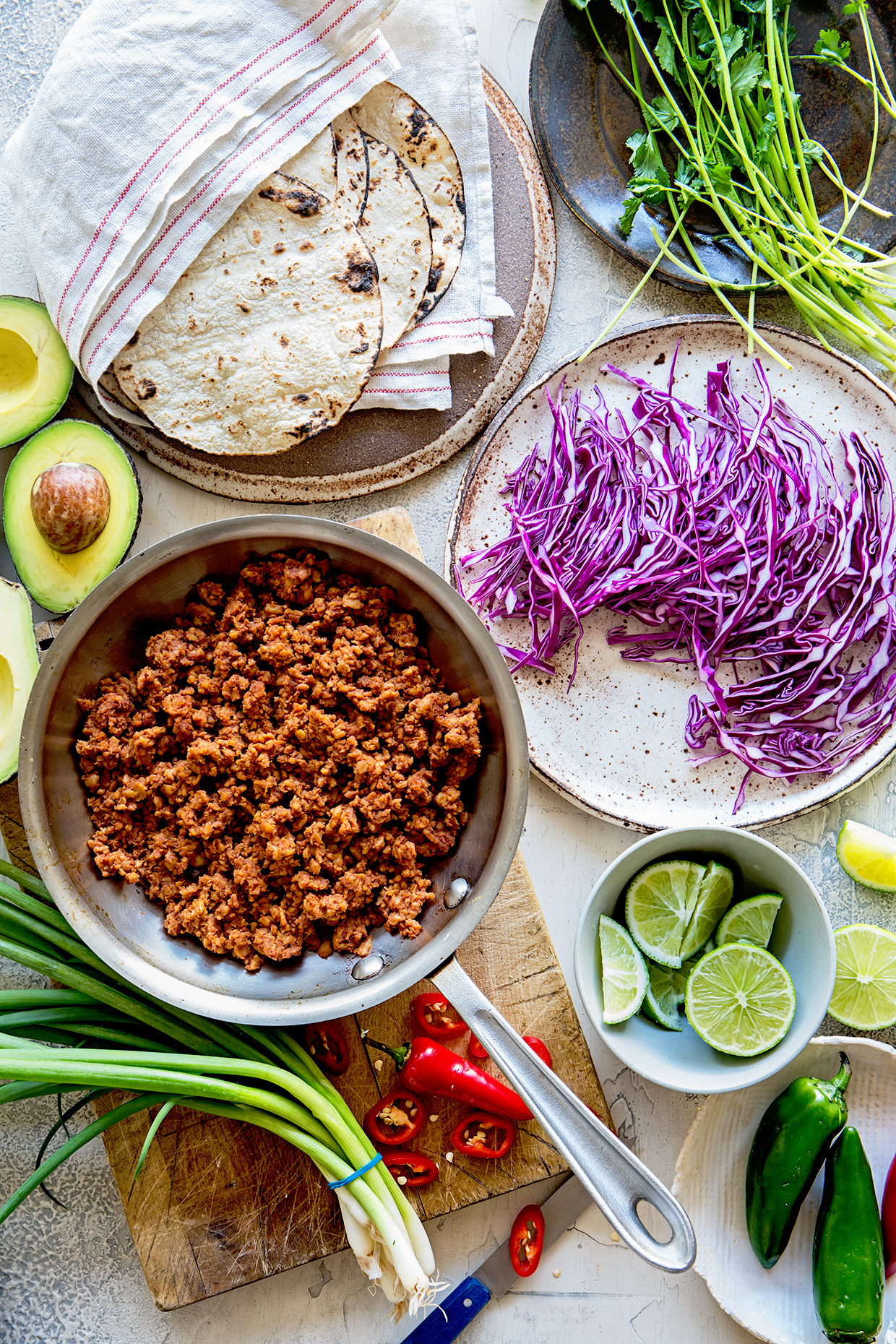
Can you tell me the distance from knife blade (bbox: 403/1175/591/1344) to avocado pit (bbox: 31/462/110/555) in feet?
6.04

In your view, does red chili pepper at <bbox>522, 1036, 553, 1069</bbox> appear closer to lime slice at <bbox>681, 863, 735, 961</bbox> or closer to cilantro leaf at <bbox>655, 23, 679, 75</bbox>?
lime slice at <bbox>681, 863, 735, 961</bbox>

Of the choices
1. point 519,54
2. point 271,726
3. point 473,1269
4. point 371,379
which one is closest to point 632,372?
point 371,379

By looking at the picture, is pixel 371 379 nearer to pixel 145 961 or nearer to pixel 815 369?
pixel 815 369

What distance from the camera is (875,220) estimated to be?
2471 millimetres

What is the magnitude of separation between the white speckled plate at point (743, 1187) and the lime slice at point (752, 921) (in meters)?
0.28

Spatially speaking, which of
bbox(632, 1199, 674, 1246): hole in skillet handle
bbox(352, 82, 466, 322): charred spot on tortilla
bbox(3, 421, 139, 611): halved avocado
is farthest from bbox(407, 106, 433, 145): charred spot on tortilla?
bbox(632, 1199, 674, 1246): hole in skillet handle

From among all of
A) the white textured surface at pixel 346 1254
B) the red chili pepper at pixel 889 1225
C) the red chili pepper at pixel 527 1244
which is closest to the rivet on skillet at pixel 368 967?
the white textured surface at pixel 346 1254

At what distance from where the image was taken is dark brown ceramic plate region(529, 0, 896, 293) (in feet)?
7.92

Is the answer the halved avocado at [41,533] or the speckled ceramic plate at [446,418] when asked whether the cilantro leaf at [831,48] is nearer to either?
the speckled ceramic plate at [446,418]

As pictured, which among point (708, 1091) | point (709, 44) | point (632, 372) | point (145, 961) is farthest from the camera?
point (632, 372)

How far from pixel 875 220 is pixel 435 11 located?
1223 millimetres

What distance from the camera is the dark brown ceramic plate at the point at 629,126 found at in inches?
95.0

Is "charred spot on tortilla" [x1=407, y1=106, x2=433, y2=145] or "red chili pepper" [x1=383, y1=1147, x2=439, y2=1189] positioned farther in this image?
"charred spot on tortilla" [x1=407, y1=106, x2=433, y2=145]

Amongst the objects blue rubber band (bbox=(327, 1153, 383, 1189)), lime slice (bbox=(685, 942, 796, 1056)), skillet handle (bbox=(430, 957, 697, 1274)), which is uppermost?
lime slice (bbox=(685, 942, 796, 1056))
